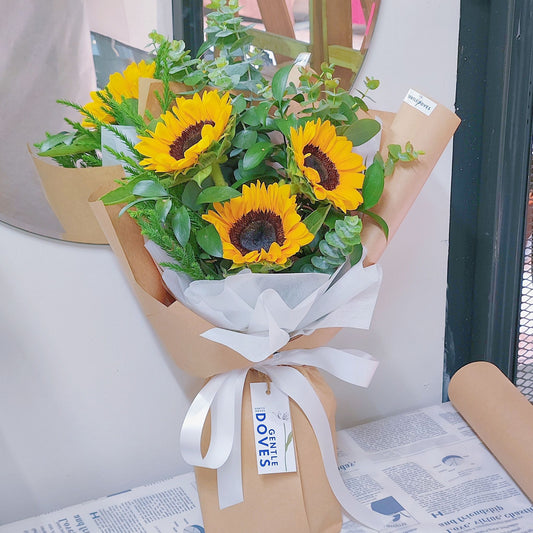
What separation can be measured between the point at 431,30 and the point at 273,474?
25.9 inches

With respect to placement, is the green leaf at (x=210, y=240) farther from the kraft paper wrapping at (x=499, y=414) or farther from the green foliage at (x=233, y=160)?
the kraft paper wrapping at (x=499, y=414)

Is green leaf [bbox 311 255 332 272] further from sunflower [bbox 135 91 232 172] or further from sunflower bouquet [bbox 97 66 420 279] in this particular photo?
sunflower [bbox 135 91 232 172]

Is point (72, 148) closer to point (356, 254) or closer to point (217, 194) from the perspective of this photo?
point (217, 194)

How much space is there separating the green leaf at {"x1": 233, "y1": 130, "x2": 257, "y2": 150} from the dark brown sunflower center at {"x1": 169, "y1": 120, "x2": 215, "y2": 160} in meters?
0.04

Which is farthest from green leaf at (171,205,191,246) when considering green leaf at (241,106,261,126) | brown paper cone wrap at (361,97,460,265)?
brown paper cone wrap at (361,97,460,265)

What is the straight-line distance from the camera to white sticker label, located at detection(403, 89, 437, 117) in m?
0.73

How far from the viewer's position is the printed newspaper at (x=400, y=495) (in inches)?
31.0

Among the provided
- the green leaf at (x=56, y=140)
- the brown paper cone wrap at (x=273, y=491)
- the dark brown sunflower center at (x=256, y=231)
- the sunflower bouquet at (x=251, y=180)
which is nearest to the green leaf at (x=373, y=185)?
the sunflower bouquet at (x=251, y=180)

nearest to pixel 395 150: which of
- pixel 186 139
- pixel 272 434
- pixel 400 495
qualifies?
pixel 186 139

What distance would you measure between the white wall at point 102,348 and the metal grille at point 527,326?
0.50 feet

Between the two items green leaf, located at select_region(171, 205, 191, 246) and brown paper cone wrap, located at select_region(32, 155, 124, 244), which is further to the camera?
brown paper cone wrap, located at select_region(32, 155, 124, 244)

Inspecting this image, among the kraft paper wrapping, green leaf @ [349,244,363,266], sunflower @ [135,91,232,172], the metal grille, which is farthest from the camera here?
the metal grille

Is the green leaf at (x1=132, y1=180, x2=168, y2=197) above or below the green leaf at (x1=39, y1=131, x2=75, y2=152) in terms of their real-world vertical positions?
below

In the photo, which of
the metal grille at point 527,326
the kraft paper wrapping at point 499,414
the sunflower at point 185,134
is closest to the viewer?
the sunflower at point 185,134
